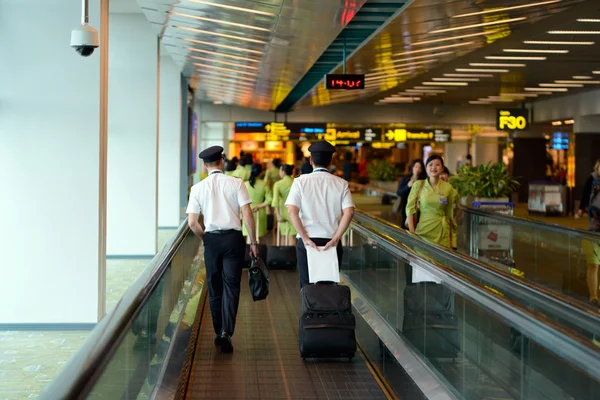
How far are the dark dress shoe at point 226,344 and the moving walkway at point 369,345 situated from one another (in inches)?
3.1

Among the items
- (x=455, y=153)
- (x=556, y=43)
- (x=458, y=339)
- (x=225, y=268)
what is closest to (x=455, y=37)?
(x=556, y=43)

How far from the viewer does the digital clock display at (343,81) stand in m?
13.9

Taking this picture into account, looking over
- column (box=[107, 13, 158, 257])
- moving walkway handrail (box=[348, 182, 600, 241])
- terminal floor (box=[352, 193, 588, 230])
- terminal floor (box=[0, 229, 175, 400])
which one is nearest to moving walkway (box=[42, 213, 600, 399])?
terminal floor (box=[0, 229, 175, 400])

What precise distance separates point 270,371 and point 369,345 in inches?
43.0

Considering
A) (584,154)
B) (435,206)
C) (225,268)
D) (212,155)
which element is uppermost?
(584,154)

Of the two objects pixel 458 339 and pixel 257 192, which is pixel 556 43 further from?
pixel 458 339

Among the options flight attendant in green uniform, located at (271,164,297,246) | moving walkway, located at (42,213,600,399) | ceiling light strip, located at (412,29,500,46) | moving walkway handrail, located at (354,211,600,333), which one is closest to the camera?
moving walkway, located at (42,213,600,399)

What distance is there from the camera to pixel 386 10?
1177cm

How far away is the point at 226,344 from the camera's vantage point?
738 centimetres

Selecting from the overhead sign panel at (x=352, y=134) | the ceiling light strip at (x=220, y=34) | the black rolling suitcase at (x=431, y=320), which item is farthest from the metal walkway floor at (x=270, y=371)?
the overhead sign panel at (x=352, y=134)

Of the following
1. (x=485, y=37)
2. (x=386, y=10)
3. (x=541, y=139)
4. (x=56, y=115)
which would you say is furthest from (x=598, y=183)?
(x=541, y=139)

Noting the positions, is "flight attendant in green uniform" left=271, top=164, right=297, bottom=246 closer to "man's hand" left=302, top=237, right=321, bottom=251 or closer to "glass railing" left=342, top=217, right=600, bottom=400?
"glass railing" left=342, top=217, right=600, bottom=400

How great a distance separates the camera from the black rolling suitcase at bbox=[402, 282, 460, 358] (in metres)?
5.07

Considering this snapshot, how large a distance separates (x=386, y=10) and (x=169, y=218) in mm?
11261
